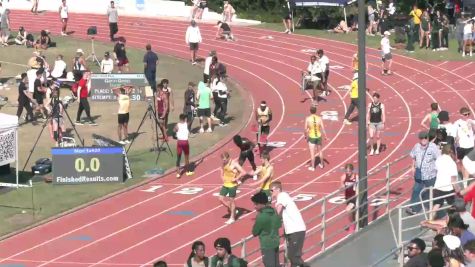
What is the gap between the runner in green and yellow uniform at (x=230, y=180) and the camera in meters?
25.1

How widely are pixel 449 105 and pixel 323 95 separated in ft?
12.4

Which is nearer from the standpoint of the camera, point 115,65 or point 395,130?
point 395,130

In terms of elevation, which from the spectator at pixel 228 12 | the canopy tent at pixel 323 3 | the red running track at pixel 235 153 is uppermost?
the canopy tent at pixel 323 3

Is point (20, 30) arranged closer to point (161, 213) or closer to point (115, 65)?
point (115, 65)

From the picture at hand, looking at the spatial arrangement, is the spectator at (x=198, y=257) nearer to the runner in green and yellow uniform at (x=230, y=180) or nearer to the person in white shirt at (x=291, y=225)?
the person in white shirt at (x=291, y=225)

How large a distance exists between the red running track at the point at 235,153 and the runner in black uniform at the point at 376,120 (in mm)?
384

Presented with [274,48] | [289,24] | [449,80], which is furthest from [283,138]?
[289,24]

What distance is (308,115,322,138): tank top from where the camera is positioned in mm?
29062

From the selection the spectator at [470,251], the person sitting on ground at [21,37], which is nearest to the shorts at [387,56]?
the person sitting on ground at [21,37]

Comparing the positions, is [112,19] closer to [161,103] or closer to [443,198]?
[161,103]

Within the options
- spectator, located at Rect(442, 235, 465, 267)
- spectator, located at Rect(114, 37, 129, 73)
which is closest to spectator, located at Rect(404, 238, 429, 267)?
spectator, located at Rect(442, 235, 465, 267)

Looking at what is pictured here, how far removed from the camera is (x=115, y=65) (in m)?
42.5

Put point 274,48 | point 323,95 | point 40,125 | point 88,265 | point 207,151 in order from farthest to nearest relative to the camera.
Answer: point 274,48 → point 323,95 → point 40,125 → point 207,151 → point 88,265

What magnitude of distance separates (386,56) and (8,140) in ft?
51.3
